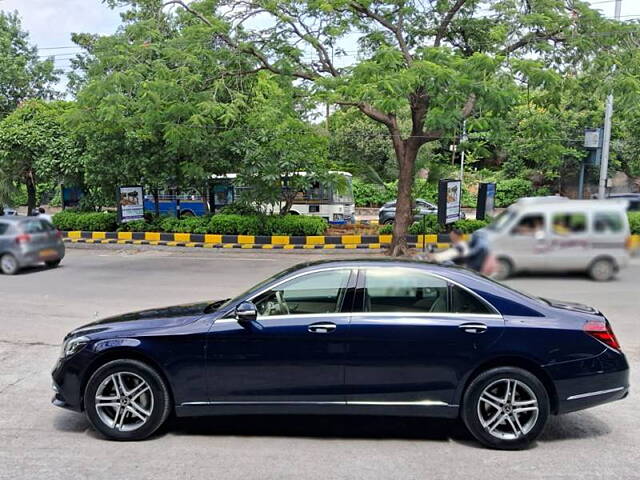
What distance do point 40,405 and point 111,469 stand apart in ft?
5.84

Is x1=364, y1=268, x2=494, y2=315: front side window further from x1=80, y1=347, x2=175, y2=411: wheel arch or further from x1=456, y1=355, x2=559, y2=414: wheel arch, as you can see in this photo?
x1=80, y1=347, x2=175, y2=411: wheel arch

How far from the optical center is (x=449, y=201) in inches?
122

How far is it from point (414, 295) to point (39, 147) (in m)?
20.7

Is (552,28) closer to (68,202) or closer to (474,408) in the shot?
(474,408)

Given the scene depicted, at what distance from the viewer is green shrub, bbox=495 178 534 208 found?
273 centimetres

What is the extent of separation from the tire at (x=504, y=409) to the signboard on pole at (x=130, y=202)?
14592 millimetres

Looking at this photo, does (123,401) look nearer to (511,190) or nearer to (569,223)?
(511,190)

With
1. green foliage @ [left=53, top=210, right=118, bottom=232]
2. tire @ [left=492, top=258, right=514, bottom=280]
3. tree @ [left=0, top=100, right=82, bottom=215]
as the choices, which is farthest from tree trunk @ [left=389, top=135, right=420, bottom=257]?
tree @ [left=0, top=100, right=82, bottom=215]

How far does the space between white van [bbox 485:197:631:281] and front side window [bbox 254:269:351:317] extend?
295 cm

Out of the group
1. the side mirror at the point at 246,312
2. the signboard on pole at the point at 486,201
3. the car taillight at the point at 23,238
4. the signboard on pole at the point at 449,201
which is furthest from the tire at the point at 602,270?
the car taillight at the point at 23,238

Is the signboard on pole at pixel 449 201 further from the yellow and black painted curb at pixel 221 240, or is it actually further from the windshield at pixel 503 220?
the yellow and black painted curb at pixel 221 240

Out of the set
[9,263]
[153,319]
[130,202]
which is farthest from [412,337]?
[130,202]

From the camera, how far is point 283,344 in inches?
179

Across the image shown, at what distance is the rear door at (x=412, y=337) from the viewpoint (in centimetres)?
428
